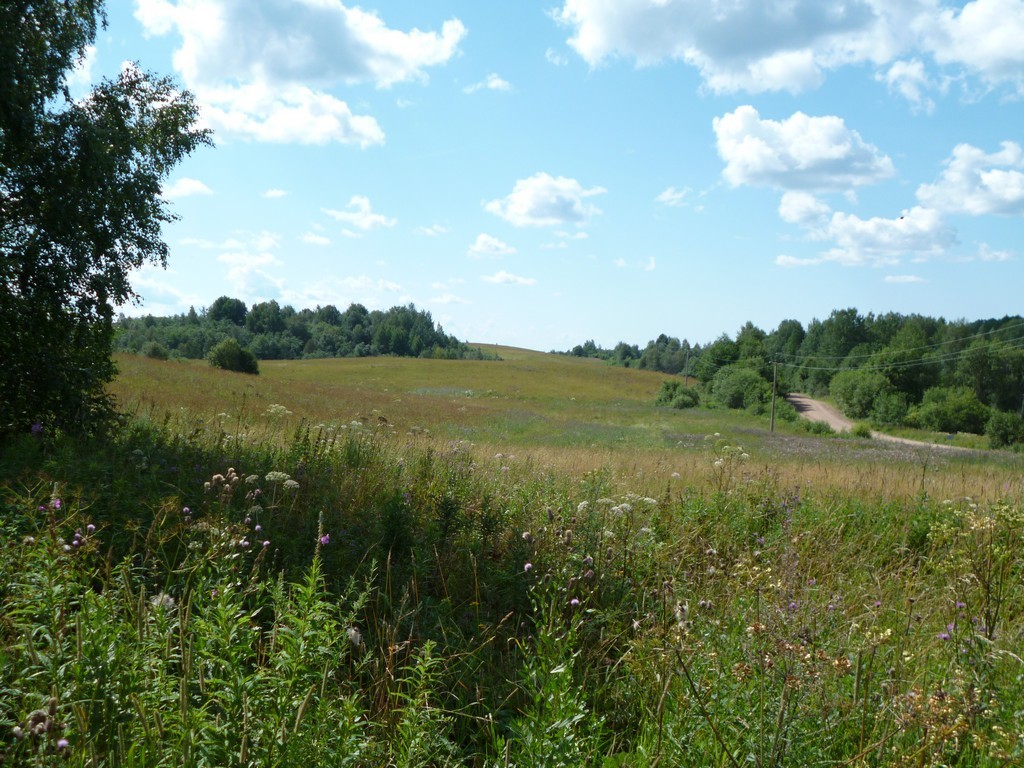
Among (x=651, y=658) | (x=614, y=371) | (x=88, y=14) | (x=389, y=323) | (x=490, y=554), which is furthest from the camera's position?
(x=389, y=323)

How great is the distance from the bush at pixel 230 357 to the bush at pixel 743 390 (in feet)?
158

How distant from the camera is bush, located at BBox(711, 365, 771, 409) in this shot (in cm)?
6925

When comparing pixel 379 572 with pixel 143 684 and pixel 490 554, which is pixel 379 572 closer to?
pixel 490 554

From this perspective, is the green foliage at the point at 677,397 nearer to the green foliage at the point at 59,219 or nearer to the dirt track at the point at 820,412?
the dirt track at the point at 820,412

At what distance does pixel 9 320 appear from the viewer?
331 inches

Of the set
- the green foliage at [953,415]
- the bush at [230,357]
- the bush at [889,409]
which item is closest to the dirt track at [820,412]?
the bush at [889,409]

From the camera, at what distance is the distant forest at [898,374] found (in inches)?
2790

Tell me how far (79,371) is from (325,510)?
18.0 ft

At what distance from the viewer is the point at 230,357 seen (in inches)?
2271

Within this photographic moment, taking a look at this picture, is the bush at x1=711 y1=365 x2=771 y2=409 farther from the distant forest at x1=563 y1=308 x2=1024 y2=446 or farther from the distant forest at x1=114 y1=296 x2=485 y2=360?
the distant forest at x1=114 y1=296 x2=485 y2=360

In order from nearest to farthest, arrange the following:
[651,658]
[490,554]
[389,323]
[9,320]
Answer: [651,658]
[490,554]
[9,320]
[389,323]

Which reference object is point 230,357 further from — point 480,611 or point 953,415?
point 953,415

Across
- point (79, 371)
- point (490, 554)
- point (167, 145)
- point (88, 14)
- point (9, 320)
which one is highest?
point (88, 14)

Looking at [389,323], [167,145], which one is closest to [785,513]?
[167,145]
